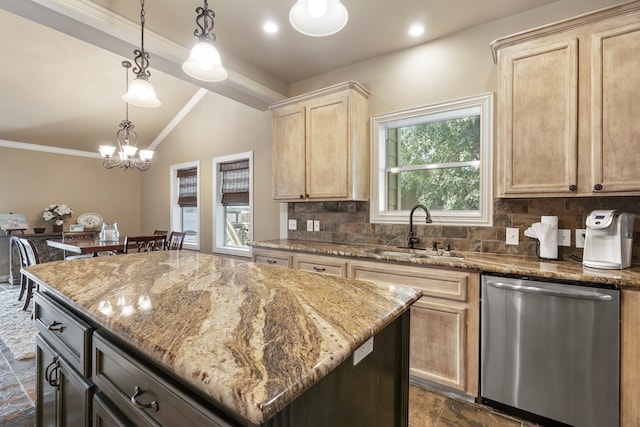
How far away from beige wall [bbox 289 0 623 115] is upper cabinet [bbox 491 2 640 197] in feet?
1.15

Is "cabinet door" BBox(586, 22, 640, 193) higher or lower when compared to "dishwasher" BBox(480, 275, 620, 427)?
higher

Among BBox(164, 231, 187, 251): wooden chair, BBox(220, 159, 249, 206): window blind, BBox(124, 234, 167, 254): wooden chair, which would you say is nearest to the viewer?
BBox(124, 234, 167, 254): wooden chair

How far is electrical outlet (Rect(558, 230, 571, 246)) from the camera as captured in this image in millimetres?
2082

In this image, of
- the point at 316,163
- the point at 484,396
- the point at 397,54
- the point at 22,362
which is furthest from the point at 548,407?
the point at 22,362

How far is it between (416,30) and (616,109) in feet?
5.11

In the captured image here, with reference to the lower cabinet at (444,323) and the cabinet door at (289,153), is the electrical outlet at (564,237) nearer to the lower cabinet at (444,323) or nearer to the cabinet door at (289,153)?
the lower cabinet at (444,323)

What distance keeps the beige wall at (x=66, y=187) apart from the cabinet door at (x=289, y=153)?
14.3 feet

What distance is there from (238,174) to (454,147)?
293cm

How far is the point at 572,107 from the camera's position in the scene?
1.86 metres

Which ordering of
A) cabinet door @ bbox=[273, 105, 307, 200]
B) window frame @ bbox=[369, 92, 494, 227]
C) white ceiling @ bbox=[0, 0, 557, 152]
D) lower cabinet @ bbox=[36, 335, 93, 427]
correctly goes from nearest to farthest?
lower cabinet @ bbox=[36, 335, 93, 427], white ceiling @ bbox=[0, 0, 557, 152], window frame @ bbox=[369, 92, 494, 227], cabinet door @ bbox=[273, 105, 307, 200]

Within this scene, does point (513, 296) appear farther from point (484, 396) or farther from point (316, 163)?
point (316, 163)

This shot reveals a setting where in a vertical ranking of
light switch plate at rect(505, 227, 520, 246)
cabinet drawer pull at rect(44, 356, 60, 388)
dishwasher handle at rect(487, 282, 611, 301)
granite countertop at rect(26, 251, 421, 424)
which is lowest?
cabinet drawer pull at rect(44, 356, 60, 388)

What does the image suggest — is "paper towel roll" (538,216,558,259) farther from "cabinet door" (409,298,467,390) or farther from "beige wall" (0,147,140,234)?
"beige wall" (0,147,140,234)

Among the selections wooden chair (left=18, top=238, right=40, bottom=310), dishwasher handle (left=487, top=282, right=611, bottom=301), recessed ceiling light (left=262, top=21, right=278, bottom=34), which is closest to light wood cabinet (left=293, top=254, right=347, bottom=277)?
dishwasher handle (left=487, top=282, right=611, bottom=301)
